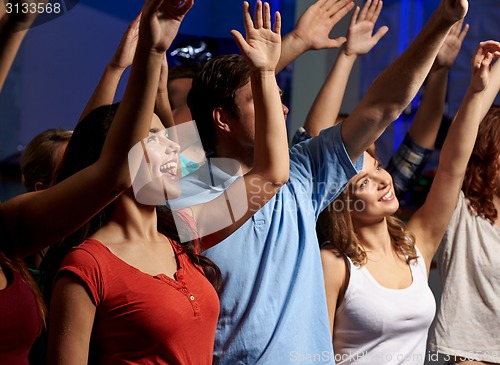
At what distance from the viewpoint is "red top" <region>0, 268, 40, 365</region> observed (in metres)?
1.12

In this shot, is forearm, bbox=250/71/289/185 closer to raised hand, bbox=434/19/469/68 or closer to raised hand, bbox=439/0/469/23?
raised hand, bbox=439/0/469/23

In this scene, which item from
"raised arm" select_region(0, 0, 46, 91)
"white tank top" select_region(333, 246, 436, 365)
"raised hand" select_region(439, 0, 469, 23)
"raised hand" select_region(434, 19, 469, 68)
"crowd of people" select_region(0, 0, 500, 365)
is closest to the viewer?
"raised arm" select_region(0, 0, 46, 91)

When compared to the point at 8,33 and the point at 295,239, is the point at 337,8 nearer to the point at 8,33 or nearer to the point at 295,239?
the point at 295,239

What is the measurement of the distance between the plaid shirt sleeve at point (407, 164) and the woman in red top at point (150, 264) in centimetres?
95

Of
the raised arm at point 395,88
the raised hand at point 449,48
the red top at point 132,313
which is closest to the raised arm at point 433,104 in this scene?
the raised hand at point 449,48

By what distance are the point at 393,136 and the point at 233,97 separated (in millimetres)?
1582

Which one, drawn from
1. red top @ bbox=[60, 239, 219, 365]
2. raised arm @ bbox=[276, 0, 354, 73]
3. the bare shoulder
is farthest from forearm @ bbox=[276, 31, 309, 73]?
red top @ bbox=[60, 239, 219, 365]

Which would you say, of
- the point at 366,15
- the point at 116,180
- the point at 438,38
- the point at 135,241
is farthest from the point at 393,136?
the point at 116,180

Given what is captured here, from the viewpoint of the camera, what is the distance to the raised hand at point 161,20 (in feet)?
3.10

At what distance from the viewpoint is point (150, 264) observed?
1.30 meters

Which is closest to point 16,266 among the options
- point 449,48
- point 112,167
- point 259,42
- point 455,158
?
point 112,167

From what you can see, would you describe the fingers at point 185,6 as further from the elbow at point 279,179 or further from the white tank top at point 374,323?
the white tank top at point 374,323

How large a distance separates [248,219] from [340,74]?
63 centimetres

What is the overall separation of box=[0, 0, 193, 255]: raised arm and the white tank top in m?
0.88
